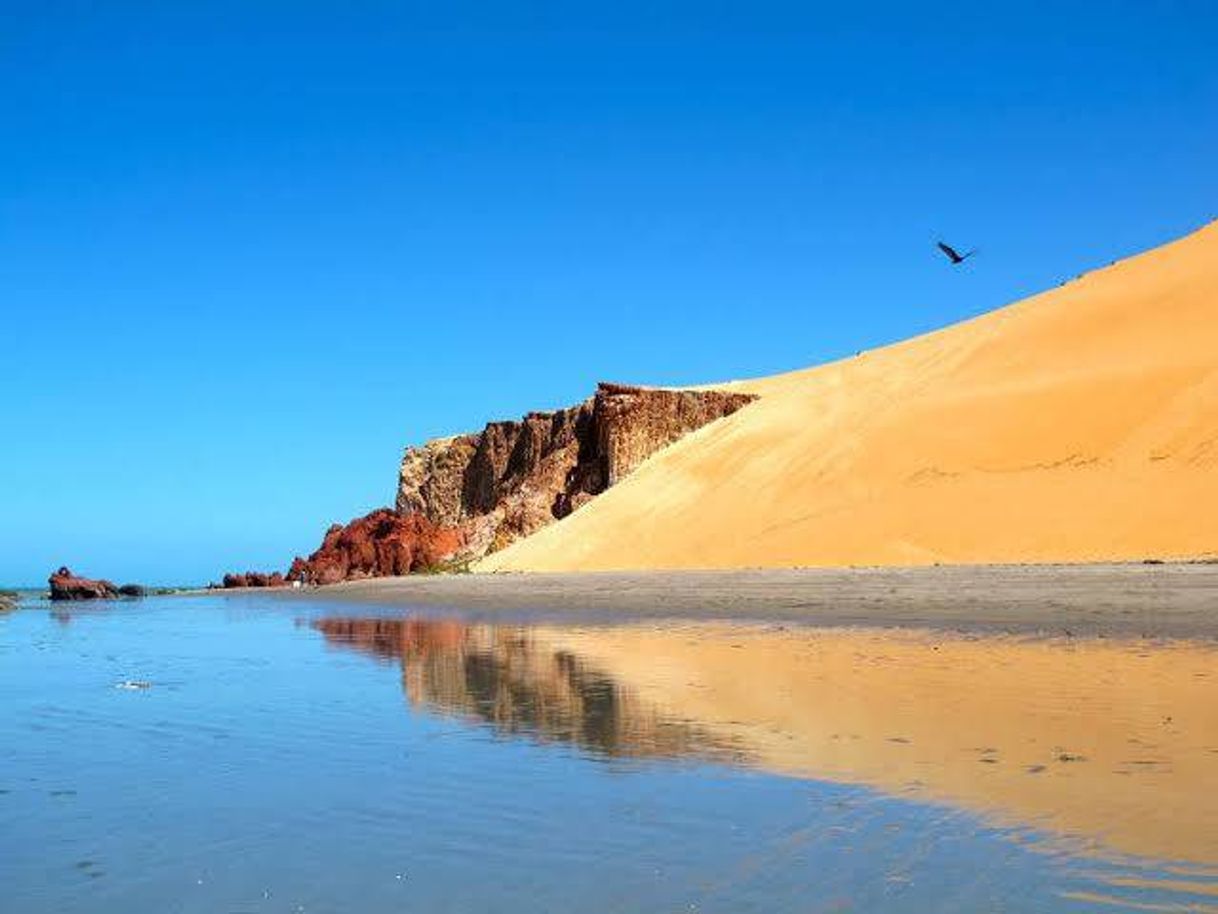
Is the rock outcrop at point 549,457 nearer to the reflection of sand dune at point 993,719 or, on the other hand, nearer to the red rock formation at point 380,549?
the red rock formation at point 380,549

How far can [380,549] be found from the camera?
174 feet

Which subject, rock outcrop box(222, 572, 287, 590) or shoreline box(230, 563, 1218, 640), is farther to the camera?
rock outcrop box(222, 572, 287, 590)

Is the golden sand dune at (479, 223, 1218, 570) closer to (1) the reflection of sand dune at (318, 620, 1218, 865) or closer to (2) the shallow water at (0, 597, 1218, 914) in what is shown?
(1) the reflection of sand dune at (318, 620, 1218, 865)

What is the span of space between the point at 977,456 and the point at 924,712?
885 inches

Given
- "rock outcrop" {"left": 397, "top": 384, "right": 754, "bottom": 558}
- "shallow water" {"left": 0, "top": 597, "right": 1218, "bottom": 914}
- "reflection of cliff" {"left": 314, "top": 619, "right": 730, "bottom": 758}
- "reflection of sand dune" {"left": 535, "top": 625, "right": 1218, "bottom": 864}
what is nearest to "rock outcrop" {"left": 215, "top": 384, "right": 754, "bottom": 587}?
"rock outcrop" {"left": 397, "top": 384, "right": 754, "bottom": 558}

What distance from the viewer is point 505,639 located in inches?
667

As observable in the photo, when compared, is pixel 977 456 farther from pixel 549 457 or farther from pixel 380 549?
pixel 380 549

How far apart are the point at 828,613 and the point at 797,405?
24472mm

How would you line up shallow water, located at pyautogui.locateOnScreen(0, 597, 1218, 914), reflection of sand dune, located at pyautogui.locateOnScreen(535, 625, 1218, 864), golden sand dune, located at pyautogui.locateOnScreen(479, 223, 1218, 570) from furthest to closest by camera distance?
golden sand dune, located at pyautogui.locateOnScreen(479, 223, 1218, 570) < reflection of sand dune, located at pyautogui.locateOnScreen(535, 625, 1218, 864) < shallow water, located at pyautogui.locateOnScreen(0, 597, 1218, 914)

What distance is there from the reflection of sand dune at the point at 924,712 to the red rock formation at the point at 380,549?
38.5 metres

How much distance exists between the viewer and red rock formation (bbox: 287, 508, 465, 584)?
173 ft

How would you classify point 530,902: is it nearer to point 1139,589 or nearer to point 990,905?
point 990,905

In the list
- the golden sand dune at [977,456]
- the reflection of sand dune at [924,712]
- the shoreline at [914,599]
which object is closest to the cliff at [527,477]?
the golden sand dune at [977,456]

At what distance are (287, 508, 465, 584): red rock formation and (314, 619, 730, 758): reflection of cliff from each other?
35407 mm
